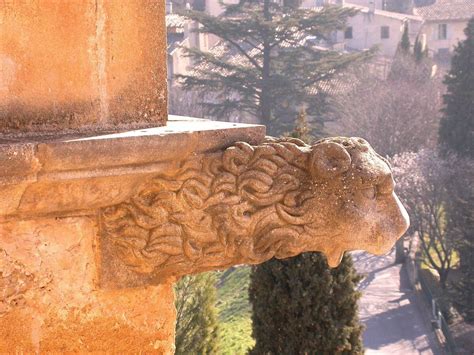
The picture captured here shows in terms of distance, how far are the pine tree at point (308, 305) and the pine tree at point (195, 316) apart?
1115 mm

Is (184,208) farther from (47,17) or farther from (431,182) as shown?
(431,182)

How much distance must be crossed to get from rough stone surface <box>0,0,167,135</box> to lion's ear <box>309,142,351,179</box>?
37 cm

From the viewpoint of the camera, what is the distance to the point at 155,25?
2230 mm

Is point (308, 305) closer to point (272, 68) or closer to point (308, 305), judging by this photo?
point (308, 305)

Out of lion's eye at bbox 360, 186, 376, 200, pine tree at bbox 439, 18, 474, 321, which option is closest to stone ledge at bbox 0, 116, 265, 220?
lion's eye at bbox 360, 186, 376, 200

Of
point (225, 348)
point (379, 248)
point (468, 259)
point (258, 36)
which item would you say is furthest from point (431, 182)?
point (379, 248)

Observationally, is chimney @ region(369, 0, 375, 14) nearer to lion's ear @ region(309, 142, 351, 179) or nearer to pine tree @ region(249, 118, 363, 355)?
pine tree @ region(249, 118, 363, 355)

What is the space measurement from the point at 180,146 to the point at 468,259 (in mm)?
20417

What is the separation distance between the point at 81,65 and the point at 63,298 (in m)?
0.51

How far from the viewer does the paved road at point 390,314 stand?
21.2 m

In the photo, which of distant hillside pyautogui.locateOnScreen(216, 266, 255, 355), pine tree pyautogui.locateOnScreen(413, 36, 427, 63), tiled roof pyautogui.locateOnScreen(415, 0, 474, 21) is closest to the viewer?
distant hillside pyautogui.locateOnScreen(216, 266, 255, 355)

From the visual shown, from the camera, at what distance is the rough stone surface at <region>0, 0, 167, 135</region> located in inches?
79.1

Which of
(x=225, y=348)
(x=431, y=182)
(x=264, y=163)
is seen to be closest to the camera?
(x=264, y=163)

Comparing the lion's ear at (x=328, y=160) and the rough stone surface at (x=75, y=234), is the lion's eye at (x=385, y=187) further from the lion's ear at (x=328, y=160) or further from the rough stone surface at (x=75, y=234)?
the rough stone surface at (x=75, y=234)
